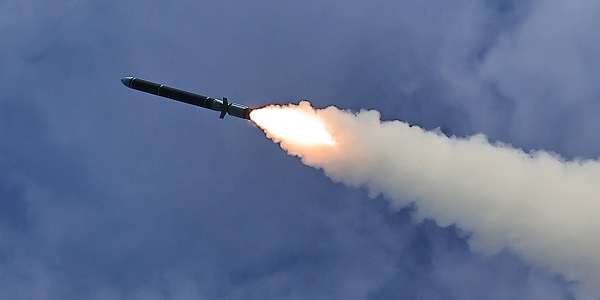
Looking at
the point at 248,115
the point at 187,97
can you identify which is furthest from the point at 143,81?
the point at 248,115

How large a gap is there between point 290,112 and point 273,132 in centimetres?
203

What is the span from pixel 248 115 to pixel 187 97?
474 centimetres

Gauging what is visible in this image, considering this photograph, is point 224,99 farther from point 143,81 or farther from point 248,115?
point 143,81

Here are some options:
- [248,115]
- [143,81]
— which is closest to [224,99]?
[248,115]

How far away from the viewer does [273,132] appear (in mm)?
52281

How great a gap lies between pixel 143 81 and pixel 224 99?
23.6ft

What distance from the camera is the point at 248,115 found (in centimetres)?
5122

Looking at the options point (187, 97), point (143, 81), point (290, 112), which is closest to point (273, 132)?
point (290, 112)

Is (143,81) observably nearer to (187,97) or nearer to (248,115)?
(187,97)

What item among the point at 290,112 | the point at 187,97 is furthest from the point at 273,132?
the point at 187,97

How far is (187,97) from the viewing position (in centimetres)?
5184

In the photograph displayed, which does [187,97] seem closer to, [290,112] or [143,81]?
A: [143,81]

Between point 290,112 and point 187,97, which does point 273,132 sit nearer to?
point 290,112

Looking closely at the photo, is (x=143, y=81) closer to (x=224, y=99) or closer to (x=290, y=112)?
(x=224, y=99)
